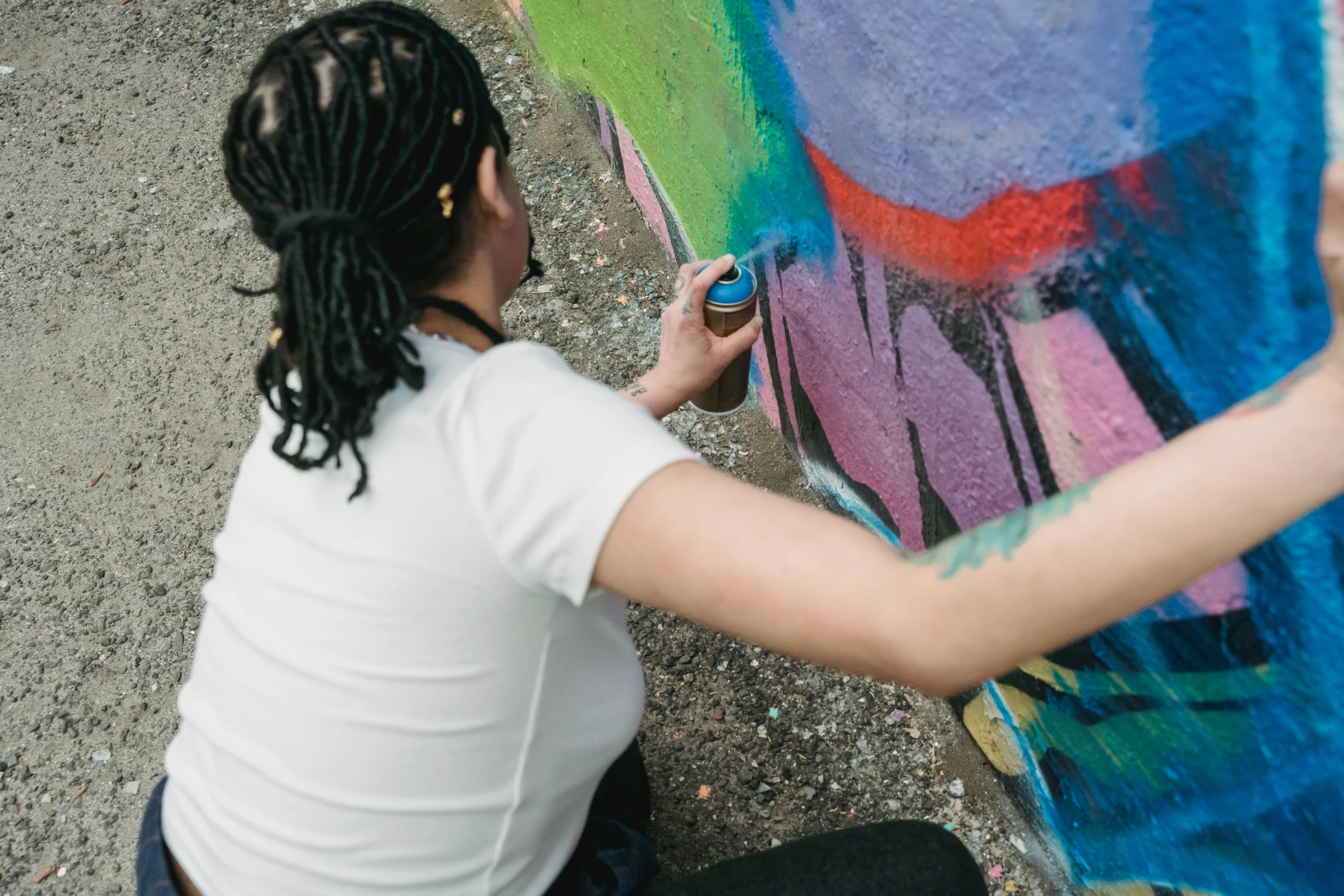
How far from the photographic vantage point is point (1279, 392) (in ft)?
2.68

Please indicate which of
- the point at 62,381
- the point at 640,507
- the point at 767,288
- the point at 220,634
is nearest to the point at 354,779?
the point at 220,634

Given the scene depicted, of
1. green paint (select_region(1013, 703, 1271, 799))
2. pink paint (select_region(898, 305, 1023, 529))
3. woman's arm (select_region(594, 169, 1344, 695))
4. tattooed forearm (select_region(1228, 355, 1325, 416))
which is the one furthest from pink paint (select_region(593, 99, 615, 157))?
tattooed forearm (select_region(1228, 355, 1325, 416))

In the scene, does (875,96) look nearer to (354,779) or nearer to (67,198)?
(354,779)

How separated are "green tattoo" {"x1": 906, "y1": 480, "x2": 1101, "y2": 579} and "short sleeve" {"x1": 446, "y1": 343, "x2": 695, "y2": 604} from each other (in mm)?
252

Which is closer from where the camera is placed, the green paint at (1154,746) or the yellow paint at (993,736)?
the green paint at (1154,746)

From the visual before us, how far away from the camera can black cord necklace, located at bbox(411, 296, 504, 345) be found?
125 cm

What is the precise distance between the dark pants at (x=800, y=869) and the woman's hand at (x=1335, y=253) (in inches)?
33.0

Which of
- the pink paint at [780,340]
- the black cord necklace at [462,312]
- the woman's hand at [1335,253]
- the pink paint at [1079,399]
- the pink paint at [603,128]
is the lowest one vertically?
the pink paint at [603,128]

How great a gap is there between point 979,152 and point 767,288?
3.14 ft

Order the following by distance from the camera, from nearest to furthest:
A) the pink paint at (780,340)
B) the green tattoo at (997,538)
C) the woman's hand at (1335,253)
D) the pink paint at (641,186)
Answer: the woman's hand at (1335,253), the green tattoo at (997,538), the pink paint at (780,340), the pink paint at (641,186)

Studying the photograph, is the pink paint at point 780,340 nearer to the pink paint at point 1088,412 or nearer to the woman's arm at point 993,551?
the pink paint at point 1088,412

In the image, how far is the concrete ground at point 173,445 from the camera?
2039mm

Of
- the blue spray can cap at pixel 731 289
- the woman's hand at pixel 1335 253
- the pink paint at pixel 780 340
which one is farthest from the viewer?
the pink paint at pixel 780 340

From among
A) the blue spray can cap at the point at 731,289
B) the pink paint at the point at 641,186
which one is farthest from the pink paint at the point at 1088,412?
the pink paint at the point at 641,186
